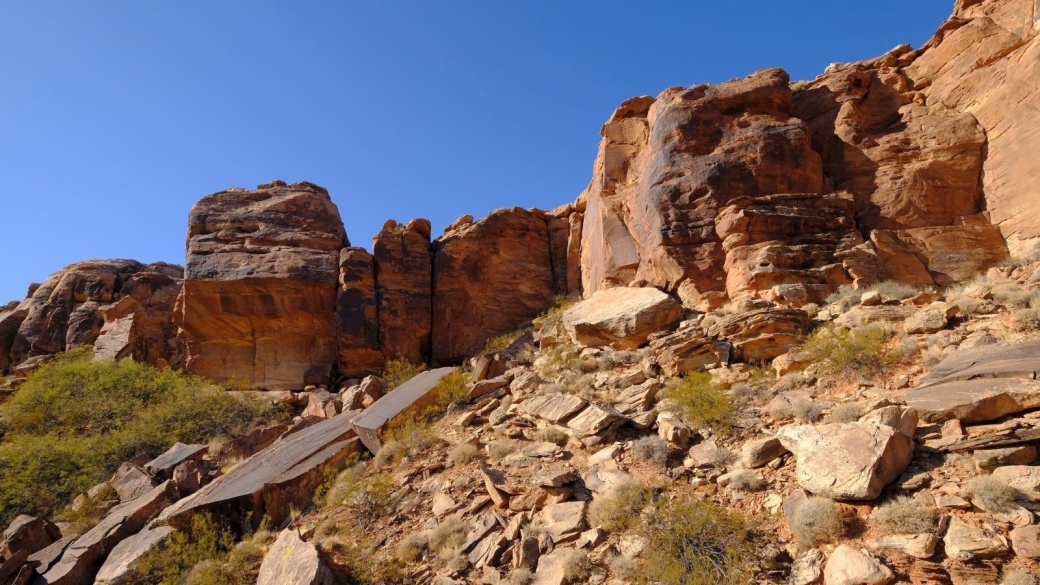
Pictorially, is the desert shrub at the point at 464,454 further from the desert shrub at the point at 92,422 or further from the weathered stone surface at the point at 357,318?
the weathered stone surface at the point at 357,318

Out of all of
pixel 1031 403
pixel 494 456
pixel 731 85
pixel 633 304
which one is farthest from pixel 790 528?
pixel 731 85

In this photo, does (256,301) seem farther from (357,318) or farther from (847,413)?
(847,413)

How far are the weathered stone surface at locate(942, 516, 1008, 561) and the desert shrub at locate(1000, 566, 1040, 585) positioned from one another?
0.19 metres

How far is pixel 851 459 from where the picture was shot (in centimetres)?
609

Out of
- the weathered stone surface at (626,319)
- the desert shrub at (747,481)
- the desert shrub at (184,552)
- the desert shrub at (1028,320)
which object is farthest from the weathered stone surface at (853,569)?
the desert shrub at (184,552)

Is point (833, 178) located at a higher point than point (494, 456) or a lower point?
higher

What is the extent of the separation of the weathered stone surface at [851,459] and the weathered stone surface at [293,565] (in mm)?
6258

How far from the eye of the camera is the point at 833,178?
55.6ft

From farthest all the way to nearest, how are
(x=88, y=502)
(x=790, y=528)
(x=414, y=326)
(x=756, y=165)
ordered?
(x=414, y=326), (x=756, y=165), (x=88, y=502), (x=790, y=528)

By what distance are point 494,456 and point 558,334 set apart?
7.65 meters

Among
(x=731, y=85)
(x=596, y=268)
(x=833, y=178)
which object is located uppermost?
(x=731, y=85)

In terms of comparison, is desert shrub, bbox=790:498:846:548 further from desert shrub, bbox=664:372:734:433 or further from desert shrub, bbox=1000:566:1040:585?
desert shrub, bbox=664:372:734:433

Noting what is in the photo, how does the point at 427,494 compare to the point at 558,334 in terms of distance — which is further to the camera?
the point at 558,334

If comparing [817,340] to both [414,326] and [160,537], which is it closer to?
[160,537]
